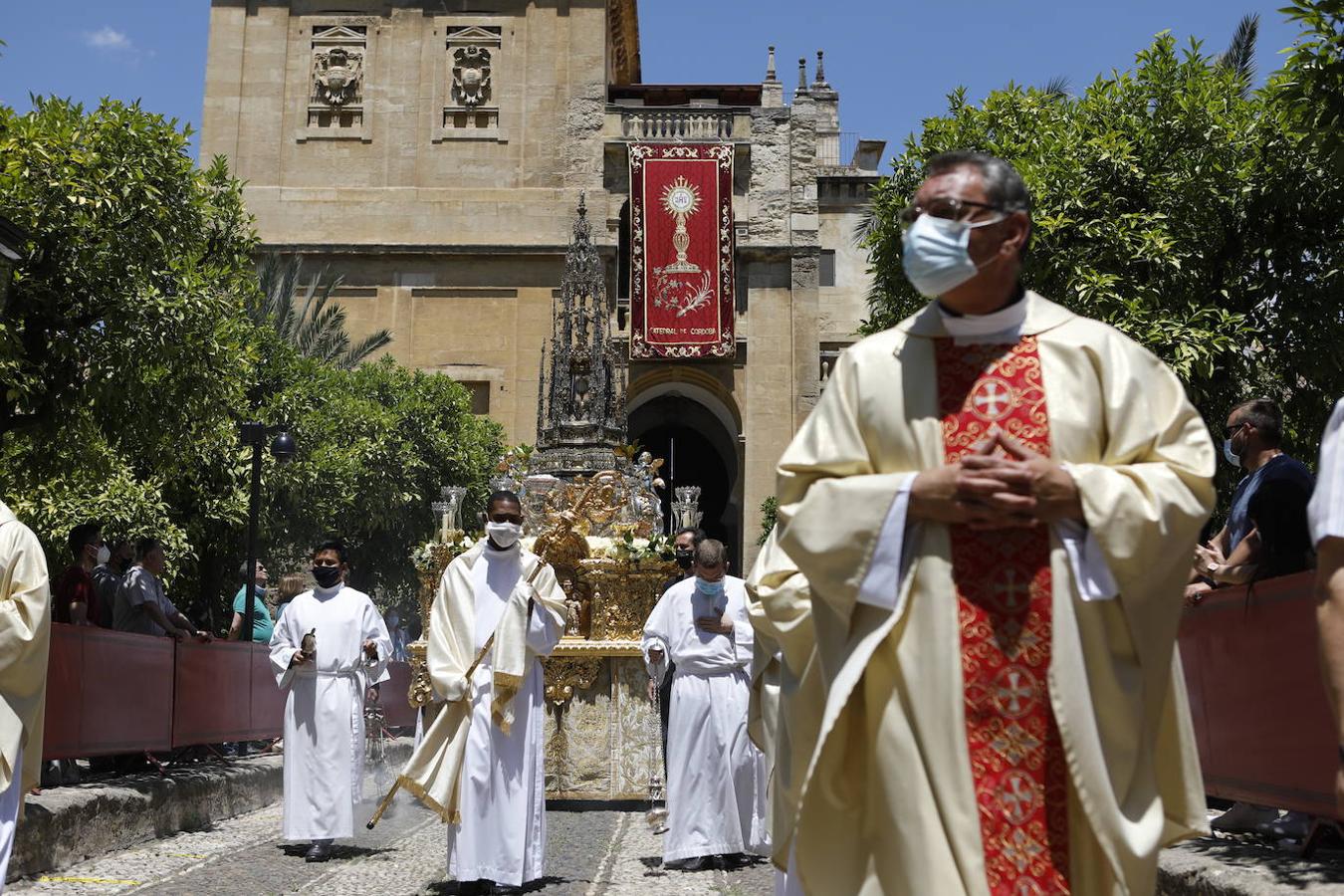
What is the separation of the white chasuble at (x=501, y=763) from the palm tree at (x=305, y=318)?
20.1m

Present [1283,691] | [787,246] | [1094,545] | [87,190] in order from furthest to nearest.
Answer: [787,246]
[87,190]
[1283,691]
[1094,545]

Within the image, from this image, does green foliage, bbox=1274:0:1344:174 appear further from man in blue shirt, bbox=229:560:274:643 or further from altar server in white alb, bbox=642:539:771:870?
man in blue shirt, bbox=229:560:274:643

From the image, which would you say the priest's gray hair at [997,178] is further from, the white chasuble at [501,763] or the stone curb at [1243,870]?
the white chasuble at [501,763]

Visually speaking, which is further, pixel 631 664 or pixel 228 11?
pixel 228 11

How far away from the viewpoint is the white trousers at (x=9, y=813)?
555cm

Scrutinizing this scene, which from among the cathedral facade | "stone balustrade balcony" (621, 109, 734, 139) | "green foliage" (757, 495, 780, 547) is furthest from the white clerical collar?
"stone balustrade balcony" (621, 109, 734, 139)

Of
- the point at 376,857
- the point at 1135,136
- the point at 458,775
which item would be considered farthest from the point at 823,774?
the point at 1135,136

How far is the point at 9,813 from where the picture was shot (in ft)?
18.4

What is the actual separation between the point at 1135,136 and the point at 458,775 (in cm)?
1130

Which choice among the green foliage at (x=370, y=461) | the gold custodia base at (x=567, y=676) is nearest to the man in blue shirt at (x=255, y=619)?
the gold custodia base at (x=567, y=676)

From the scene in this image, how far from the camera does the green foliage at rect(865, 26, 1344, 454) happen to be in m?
14.7

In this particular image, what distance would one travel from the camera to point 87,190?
12258 millimetres

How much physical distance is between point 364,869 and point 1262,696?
545 centimetres

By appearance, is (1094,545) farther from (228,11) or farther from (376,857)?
(228,11)
